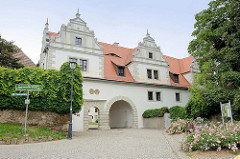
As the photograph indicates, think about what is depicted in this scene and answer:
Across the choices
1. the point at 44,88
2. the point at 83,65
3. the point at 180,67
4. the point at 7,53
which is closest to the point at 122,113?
the point at 83,65

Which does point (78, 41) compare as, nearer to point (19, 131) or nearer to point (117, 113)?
point (117, 113)

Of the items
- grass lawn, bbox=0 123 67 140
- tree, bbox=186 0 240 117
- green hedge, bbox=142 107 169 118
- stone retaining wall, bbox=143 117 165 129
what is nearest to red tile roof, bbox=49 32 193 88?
green hedge, bbox=142 107 169 118

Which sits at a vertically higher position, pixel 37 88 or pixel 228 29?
pixel 228 29

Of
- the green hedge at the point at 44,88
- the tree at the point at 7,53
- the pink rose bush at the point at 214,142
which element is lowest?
the pink rose bush at the point at 214,142

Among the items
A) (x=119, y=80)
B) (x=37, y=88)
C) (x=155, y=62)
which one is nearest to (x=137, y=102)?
(x=119, y=80)

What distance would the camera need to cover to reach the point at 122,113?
23938 mm

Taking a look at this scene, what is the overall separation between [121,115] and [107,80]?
21.2 feet

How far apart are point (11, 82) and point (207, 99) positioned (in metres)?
12.8

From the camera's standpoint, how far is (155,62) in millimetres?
23984

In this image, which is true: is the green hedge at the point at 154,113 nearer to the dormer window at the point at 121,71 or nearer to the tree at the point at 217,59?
the tree at the point at 217,59

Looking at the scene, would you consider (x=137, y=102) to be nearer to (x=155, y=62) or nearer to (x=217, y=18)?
(x=155, y=62)

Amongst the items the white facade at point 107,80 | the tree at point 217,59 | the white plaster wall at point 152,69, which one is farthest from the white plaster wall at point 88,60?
the tree at point 217,59

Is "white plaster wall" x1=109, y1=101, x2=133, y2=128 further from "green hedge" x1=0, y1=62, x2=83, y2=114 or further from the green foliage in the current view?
"green hedge" x1=0, y1=62, x2=83, y2=114

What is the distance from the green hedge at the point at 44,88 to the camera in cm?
1134
